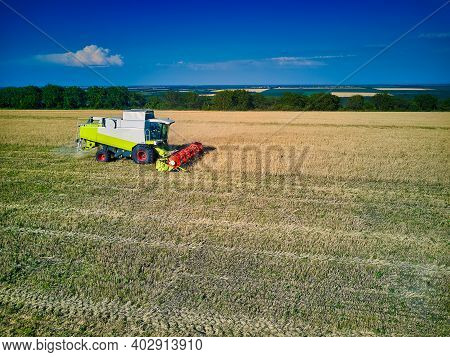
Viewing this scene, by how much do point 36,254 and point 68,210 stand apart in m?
2.38

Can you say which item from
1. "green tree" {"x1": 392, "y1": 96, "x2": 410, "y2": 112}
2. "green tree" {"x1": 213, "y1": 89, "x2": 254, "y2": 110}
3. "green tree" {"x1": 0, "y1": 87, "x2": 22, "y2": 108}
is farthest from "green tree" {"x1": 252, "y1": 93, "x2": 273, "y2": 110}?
"green tree" {"x1": 0, "y1": 87, "x2": 22, "y2": 108}

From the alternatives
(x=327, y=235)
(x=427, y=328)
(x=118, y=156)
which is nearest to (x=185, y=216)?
(x=327, y=235)

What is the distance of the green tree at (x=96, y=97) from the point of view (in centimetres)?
5756

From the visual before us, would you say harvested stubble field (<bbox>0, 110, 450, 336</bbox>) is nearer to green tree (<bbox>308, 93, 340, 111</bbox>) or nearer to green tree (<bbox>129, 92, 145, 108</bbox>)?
green tree (<bbox>129, 92, 145, 108</bbox>)

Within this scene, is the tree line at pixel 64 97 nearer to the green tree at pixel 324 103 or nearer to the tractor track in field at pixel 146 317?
the green tree at pixel 324 103

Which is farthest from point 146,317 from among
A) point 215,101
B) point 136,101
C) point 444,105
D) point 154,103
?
point 444,105

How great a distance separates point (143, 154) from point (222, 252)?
7865 millimetres

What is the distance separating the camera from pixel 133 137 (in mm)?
13656

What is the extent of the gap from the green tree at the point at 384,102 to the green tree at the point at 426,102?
386 centimetres

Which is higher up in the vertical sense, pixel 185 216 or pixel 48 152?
pixel 48 152

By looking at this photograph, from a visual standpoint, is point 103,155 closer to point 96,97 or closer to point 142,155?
point 142,155

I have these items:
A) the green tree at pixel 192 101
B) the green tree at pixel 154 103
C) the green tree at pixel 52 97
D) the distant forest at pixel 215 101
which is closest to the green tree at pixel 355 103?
the distant forest at pixel 215 101
